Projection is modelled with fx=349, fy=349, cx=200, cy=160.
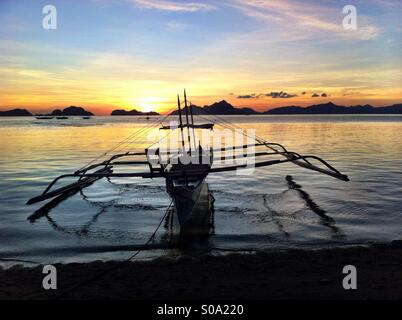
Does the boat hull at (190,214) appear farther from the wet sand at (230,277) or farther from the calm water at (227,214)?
the wet sand at (230,277)

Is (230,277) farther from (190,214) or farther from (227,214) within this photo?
(227,214)

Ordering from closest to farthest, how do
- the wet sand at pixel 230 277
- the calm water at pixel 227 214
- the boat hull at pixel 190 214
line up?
the wet sand at pixel 230 277 < the calm water at pixel 227 214 < the boat hull at pixel 190 214

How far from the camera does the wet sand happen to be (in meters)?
8.08

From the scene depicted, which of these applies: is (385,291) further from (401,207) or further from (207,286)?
(401,207)

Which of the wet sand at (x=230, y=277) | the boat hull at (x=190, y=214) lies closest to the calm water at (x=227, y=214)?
the boat hull at (x=190, y=214)

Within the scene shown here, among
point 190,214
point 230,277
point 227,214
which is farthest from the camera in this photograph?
point 227,214

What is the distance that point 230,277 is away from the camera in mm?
8977

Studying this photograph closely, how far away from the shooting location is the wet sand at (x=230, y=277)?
26.5ft

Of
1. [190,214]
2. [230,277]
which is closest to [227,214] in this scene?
[190,214]

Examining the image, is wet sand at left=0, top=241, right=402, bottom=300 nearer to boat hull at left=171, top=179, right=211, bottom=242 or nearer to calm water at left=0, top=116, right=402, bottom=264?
calm water at left=0, top=116, right=402, bottom=264

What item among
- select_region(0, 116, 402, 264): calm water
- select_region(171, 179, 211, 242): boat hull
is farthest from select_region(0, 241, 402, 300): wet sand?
select_region(171, 179, 211, 242): boat hull

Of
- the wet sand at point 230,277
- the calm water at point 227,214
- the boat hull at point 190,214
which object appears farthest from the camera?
the boat hull at point 190,214
